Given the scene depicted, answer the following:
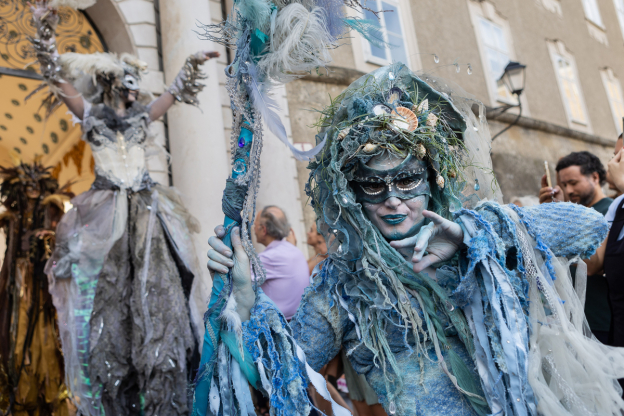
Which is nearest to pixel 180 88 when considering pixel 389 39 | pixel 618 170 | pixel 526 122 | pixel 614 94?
pixel 618 170

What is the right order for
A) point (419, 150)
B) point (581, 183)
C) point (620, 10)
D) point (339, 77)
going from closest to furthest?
point (419, 150) → point (581, 183) → point (339, 77) → point (620, 10)

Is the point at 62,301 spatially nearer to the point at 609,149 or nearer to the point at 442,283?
the point at 442,283

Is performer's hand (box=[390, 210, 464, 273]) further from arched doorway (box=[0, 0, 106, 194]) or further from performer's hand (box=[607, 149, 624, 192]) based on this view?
arched doorway (box=[0, 0, 106, 194])

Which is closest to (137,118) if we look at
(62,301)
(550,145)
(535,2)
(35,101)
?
(62,301)

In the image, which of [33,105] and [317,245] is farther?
[33,105]

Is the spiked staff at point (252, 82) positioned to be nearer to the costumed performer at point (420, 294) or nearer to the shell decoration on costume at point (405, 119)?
the costumed performer at point (420, 294)

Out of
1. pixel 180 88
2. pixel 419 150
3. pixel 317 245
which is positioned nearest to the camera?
pixel 419 150

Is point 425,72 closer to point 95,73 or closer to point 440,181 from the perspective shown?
point 440,181

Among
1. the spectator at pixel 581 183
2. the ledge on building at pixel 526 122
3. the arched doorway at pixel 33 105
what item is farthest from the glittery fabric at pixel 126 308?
the ledge on building at pixel 526 122

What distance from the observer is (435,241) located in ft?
4.94

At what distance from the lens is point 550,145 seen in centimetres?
1130

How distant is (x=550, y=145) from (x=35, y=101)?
10.1 metres

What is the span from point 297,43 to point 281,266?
2.12 meters

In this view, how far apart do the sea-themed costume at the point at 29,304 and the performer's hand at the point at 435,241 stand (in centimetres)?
313
